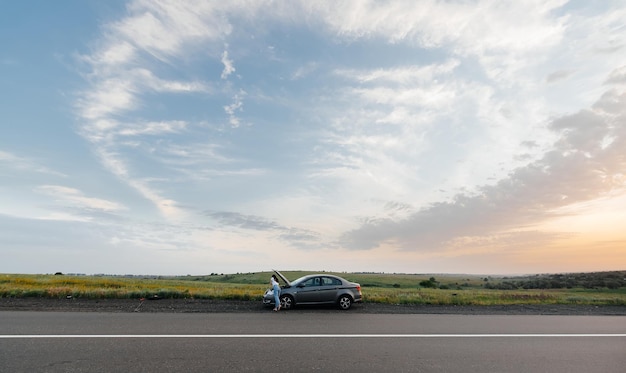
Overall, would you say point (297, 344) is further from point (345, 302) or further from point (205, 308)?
point (345, 302)

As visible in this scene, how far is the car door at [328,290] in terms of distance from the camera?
16859 millimetres

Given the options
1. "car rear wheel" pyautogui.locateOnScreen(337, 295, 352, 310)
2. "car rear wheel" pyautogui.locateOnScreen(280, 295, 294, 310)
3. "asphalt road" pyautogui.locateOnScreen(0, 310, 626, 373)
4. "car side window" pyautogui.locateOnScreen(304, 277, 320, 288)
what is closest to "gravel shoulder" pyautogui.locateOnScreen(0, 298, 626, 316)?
"car rear wheel" pyautogui.locateOnScreen(337, 295, 352, 310)

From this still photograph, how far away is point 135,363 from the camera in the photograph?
7098mm

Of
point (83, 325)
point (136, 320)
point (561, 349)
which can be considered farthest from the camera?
point (136, 320)

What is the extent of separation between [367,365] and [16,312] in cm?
1367

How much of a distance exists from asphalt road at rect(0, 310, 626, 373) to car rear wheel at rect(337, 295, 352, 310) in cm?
333

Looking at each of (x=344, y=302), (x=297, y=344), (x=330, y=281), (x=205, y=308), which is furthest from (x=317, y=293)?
(x=297, y=344)

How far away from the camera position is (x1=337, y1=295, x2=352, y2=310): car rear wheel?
16.8m

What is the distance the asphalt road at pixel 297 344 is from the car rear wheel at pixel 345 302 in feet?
10.9

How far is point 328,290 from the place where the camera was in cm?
1698

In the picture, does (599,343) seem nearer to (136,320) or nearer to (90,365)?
(90,365)

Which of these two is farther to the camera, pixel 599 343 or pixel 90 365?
pixel 599 343

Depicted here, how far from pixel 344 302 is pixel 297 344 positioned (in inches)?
331

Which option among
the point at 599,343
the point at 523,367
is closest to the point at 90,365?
the point at 523,367
